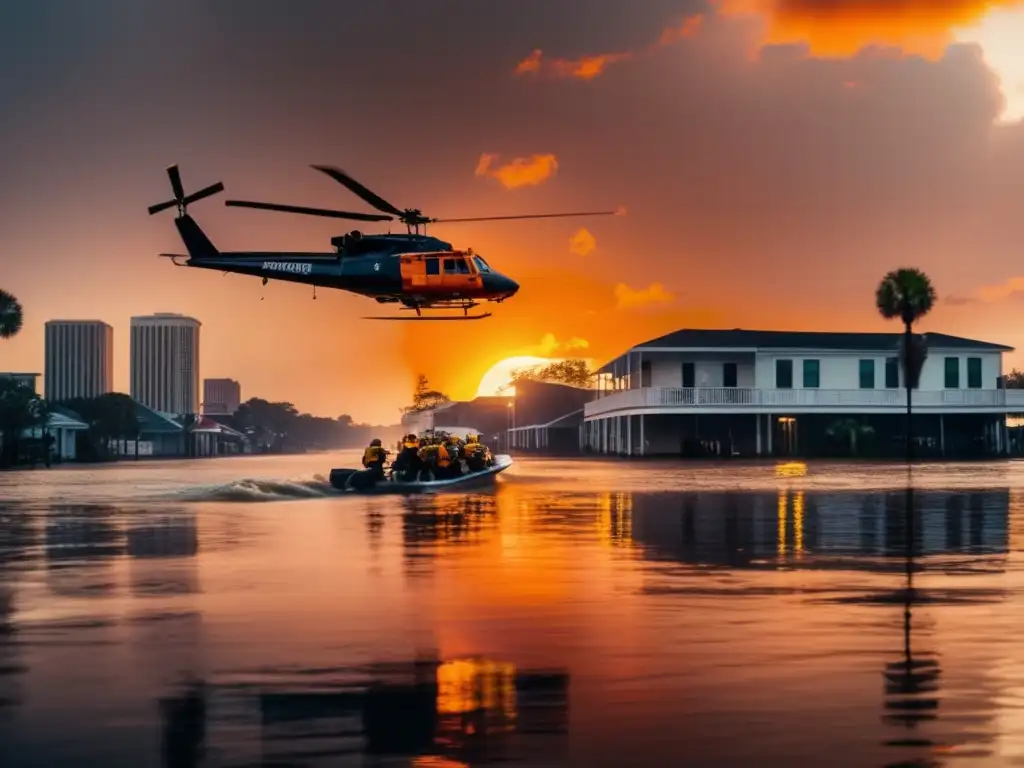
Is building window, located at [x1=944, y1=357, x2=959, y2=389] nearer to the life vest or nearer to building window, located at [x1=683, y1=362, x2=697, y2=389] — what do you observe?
building window, located at [x1=683, y1=362, x2=697, y2=389]

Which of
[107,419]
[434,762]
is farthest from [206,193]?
[107,419]

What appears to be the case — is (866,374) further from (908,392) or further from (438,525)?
(438,525)

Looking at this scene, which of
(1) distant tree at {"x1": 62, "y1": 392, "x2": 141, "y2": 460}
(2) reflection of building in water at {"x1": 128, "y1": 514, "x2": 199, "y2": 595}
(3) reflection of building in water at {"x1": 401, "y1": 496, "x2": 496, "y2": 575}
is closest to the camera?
(2) reflection of building in water at {"x1": 128, "y1": 514, "x2": 199, "y2": 595}

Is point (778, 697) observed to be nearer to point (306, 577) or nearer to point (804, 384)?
point (306, 577)

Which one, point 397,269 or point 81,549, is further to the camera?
point 397,269

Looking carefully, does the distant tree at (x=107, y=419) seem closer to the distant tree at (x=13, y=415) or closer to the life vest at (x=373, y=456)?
the distant tree at (x=13, y=415)

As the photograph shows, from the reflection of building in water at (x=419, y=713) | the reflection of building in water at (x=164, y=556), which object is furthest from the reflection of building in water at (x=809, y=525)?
the reflection of building in water at (x=419, y=713)

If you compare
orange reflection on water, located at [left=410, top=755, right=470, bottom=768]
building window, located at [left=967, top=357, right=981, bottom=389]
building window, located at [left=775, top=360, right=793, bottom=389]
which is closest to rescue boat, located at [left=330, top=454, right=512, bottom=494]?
orange reflection on water, located at [left=410, top=755, right=470, bottom=768]
